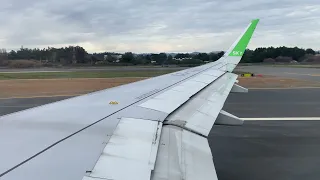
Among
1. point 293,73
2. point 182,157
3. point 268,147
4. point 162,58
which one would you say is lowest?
point 268,147

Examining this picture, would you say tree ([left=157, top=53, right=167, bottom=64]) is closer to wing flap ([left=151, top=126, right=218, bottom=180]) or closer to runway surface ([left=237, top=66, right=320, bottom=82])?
wing flap ([left=151, top=126, right=218, bottom=180])

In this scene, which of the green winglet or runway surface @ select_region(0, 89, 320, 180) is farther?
the green winglet

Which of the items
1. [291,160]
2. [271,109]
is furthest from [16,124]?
[271,109]

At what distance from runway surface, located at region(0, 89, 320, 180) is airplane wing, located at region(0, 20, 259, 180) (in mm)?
1711

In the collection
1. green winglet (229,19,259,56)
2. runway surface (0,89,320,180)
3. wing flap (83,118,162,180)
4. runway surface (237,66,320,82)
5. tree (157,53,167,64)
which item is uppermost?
green winglet (229,19,259,56)

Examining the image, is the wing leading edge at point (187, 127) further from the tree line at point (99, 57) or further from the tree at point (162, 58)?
the tree line at point (99, 57)

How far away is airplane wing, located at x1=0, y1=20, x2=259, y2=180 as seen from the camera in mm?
1469

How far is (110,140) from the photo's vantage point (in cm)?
188

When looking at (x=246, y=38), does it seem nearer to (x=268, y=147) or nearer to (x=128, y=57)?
(x=268, y=147)

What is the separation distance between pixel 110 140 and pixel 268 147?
14.8 ft

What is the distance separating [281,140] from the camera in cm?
623

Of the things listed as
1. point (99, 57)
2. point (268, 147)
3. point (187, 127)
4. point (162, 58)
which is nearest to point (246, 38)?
point (268, 147)

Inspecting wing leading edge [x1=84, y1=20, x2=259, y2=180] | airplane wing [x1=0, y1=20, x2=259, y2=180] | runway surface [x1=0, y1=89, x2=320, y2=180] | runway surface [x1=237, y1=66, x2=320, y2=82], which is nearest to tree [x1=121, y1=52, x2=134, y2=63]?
runway surface [x1=0, y1=89, x2=320, y2=180]

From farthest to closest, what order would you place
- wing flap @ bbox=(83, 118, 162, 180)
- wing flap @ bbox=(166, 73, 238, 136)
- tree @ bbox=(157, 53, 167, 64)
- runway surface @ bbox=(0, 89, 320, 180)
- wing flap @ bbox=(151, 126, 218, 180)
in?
tree @ bbox=(157, 53, 167, 64)
runway surface @ bbox=(0, 89, 320, 180)
wing flap @ bbox=(166, 73, 238, 136)
wing flap @ bbox=(151, 126, 218, 180)
wing flap @ bbox=(83, 118, 162, 180)
